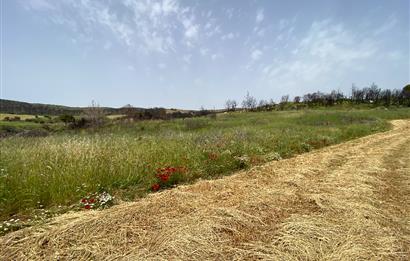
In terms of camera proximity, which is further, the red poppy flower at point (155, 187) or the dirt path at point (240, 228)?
the red poppy flower at point (155, 187)

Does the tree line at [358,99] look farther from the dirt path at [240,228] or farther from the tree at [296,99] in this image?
the dirt path at [240,228]

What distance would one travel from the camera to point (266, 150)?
31.4 ft

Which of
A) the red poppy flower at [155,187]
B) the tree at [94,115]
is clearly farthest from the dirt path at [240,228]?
the tree at [94,115]

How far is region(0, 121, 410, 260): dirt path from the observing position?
261cm

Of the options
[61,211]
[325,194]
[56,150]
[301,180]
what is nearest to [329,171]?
[301,180]

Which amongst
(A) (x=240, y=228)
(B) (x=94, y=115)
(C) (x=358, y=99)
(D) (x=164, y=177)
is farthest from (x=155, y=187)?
(C) (x=358, y=99)

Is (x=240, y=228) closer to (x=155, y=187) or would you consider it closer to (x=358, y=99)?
(x=155, y=187)

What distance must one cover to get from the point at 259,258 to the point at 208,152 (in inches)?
210

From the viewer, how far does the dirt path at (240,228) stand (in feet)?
8.56

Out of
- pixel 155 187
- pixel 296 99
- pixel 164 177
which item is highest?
pixel 296 99

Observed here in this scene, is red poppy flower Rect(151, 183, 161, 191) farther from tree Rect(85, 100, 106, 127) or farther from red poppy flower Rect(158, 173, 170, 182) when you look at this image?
tree Rect(85, 100, 106, 127)

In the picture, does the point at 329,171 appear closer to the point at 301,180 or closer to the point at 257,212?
the point at 301,180

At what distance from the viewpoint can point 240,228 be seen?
3158 millimetres

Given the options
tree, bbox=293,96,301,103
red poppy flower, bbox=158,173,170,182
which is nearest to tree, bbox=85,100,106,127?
red poppy flower, bbox=158,173,170,182
